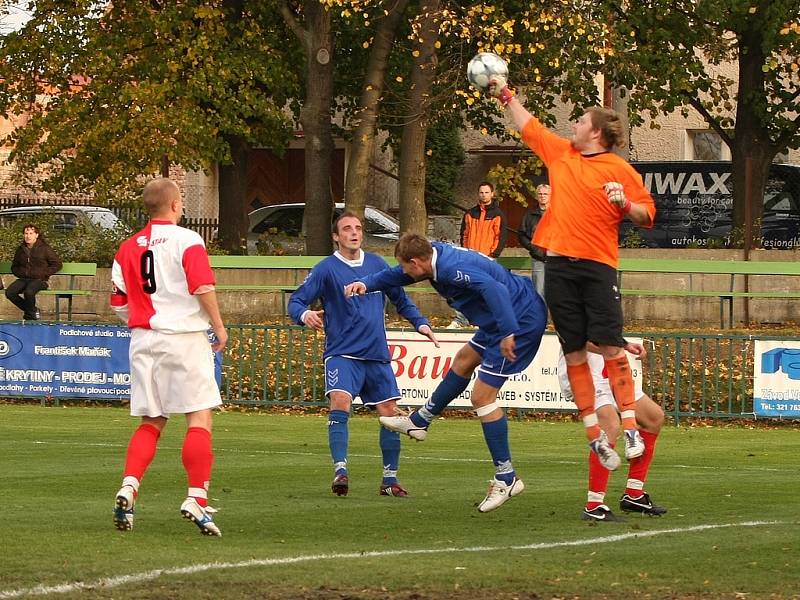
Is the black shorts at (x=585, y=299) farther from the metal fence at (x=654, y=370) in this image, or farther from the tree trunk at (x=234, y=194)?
the tree trunk at (x=234, y=194)

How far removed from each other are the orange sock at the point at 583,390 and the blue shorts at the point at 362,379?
2.39m

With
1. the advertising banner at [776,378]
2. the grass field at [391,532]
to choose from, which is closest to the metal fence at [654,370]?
the advertising banner at [776,378]

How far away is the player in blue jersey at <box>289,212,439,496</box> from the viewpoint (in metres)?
11.6

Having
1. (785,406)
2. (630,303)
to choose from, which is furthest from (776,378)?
(630,303)

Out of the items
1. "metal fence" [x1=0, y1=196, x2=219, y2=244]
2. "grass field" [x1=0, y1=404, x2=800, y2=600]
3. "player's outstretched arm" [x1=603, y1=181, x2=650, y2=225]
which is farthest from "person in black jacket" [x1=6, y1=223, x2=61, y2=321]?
"player's outstretched arm" [x1=603, y1=181, x2=650, y2=225]

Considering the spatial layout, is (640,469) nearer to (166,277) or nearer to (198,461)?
(198,461)

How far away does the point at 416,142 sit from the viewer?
92.6ft

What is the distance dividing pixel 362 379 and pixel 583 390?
8.32ft

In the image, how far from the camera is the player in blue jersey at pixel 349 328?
11.6 m

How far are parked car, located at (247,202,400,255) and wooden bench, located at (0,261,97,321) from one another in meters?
6.16

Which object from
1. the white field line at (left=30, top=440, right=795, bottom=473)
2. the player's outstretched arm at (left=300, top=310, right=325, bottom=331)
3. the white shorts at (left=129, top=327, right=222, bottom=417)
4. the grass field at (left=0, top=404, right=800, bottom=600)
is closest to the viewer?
the grass field at (left=0, top=404, right=800, bottom=600)

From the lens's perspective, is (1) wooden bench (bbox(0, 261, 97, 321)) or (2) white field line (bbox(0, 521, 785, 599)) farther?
(1) wooden bench (bbox(0, 261, 97, 321))

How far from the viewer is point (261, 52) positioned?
30969 millimetres

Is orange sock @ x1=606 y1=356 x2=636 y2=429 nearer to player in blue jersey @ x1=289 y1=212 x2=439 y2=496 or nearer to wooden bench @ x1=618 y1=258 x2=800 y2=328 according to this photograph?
player in blue jersey @ x1=289 y1=212 x2=439 y2=496
